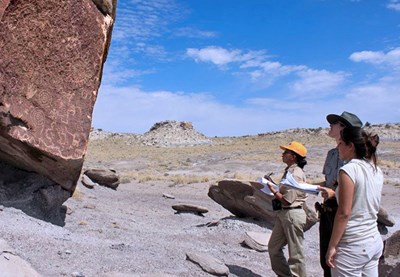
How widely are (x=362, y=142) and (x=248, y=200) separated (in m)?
6.52

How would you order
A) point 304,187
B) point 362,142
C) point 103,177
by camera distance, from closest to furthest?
point 362,142
point 304,187
point 103,177

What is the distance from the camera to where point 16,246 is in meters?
5.50

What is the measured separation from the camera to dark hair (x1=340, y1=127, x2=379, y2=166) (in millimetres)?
3432

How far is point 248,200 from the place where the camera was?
984cm

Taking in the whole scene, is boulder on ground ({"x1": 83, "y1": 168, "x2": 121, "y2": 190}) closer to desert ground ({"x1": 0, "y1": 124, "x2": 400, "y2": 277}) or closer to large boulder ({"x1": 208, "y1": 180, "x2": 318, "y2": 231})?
desert ground ({"x1": 0, "y1": 124, "x2": 400, "y2": 277})

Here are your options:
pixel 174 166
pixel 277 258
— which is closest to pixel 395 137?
pixel 174 166

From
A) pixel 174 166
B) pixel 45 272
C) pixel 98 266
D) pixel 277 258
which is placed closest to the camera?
pixel 45 272

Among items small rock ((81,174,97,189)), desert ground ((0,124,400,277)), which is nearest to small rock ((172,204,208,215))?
desert ground ((0,124,400,277))

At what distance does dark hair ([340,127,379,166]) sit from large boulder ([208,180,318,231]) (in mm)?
5977

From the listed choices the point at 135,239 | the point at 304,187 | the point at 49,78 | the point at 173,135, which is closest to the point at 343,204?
the point at 304,187

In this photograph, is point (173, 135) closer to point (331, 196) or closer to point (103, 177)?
point (103, 177)

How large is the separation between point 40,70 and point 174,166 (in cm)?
2584

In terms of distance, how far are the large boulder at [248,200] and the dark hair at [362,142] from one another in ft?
19.6

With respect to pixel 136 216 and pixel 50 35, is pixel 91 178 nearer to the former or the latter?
pixel 136 216
